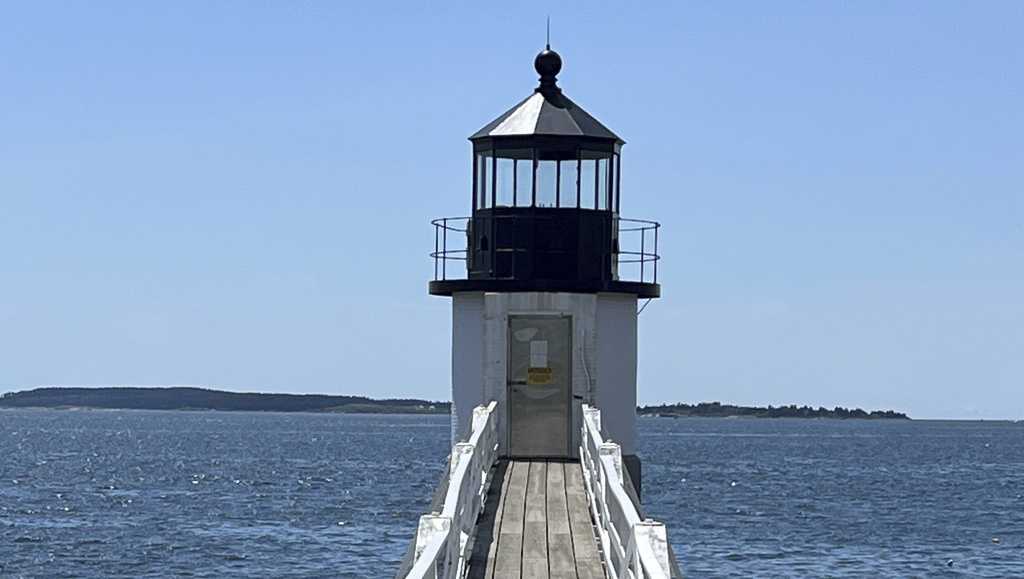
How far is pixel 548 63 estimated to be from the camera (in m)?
19.7

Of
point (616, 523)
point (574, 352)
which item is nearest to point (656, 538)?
point (616, 523)

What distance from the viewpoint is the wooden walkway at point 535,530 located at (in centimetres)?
1152

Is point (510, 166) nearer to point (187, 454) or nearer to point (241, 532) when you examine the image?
point (241, 532)

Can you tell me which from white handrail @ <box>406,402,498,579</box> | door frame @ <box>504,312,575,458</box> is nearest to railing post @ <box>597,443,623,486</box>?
white handrail @ <box>406,402,498,579</box>

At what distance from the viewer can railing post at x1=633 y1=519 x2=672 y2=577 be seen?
29.0ft

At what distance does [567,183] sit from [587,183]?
0.75 feet

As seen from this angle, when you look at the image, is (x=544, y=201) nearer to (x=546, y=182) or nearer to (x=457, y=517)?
(x=546, y=182)

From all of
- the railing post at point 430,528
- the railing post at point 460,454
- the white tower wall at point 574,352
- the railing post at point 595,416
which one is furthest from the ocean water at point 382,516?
the railing post at point 430,528

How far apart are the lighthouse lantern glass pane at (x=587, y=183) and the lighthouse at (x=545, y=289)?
1cm

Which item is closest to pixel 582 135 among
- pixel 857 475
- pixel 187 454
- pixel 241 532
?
pixel 241 532

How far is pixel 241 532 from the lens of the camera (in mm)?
41875

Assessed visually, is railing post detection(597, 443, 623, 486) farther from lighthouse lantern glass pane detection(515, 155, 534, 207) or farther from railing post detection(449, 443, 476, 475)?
lighthouse lantern glass pane detection(515, 155, 534, 207)

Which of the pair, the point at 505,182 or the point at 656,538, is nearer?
the point at 656,538

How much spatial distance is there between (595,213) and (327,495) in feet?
123
